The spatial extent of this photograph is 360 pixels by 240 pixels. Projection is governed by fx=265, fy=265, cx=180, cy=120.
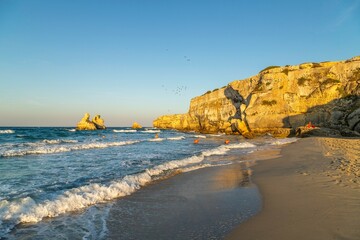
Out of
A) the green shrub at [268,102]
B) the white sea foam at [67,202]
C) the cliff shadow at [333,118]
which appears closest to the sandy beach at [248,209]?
the white sea foam at [67,202]

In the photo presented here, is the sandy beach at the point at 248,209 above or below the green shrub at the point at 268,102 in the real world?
below

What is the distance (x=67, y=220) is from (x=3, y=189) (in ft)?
14.2

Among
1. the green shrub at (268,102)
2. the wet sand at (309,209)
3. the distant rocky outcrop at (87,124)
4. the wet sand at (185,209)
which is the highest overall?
the green shrub at (268,102)

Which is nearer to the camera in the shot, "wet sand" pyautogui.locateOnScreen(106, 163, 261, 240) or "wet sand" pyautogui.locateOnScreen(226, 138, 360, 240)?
"wet sand" pyautogui.locateOnScreen(226, 138, 360, 240)

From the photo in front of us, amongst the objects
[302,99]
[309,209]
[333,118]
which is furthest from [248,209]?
[302,99]

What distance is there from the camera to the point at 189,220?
245 inches

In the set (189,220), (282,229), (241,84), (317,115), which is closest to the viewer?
(282,229)

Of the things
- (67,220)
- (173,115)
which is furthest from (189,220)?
(173,115)

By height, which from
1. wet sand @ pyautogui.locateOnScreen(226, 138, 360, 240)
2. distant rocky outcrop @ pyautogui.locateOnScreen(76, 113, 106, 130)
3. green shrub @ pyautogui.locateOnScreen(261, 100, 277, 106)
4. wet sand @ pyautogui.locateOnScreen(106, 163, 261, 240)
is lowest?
wet sand @ pyautogui.locateOnScreen(106, 163, 261, 240)

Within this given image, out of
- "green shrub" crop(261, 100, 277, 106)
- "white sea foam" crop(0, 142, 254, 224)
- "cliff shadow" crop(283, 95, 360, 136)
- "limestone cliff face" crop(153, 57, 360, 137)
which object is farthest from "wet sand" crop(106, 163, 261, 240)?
"green shrub" crop(261, 100, 277, 106)

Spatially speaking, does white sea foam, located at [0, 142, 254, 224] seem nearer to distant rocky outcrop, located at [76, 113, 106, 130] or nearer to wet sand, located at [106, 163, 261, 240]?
wet sand, located at [106, 163, 261, 240]

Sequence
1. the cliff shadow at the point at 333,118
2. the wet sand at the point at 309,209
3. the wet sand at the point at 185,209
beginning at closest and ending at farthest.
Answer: the wet sand at the point at 309,209 < the wet sand at the point at 185,209 < the cliff shadow at the point at 333,118

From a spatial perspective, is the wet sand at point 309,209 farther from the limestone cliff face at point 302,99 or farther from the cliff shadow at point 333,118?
the limestone cliff face at point 302,99

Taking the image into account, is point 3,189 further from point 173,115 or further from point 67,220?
point 173,115
